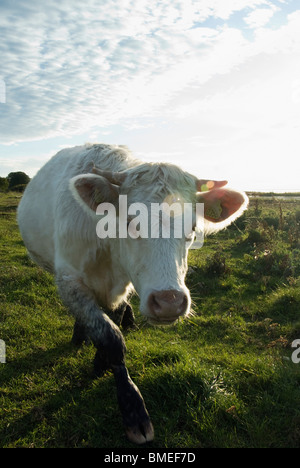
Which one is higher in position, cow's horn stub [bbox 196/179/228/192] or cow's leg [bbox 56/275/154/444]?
cow's horn stub [bbox 196/179/228/192]

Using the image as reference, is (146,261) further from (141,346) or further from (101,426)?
(141,346)

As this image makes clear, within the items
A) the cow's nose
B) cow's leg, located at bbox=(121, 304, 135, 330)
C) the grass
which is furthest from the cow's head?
cow's leg, located at bbox=(121, 304, 135, 330)

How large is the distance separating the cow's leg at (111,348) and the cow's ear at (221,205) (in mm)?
1385

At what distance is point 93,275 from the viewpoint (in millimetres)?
4055

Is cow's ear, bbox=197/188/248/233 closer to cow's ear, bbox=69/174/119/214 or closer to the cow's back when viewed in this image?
cow's ear, bbox=69/174/119/214

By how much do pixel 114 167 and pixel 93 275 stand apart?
1.16 metres

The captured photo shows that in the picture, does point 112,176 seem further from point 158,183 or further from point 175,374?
point 175,374

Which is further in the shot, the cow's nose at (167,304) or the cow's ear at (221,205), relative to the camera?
the cow's ear at (221,205)

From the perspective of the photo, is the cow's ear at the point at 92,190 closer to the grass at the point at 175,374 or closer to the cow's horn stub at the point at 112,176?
the cow's horn stub at the point at 112,176

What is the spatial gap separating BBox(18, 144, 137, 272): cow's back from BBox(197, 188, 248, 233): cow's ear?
927 millimetres

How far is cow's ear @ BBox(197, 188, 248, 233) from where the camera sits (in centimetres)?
359

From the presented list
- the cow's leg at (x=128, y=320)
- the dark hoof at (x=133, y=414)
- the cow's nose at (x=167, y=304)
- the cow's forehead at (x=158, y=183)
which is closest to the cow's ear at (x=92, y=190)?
Result: the cow's forehead at (x=158, y=183)

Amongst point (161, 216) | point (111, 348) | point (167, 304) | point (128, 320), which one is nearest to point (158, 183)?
point (161, 216)

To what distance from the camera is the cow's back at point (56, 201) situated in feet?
13.0
